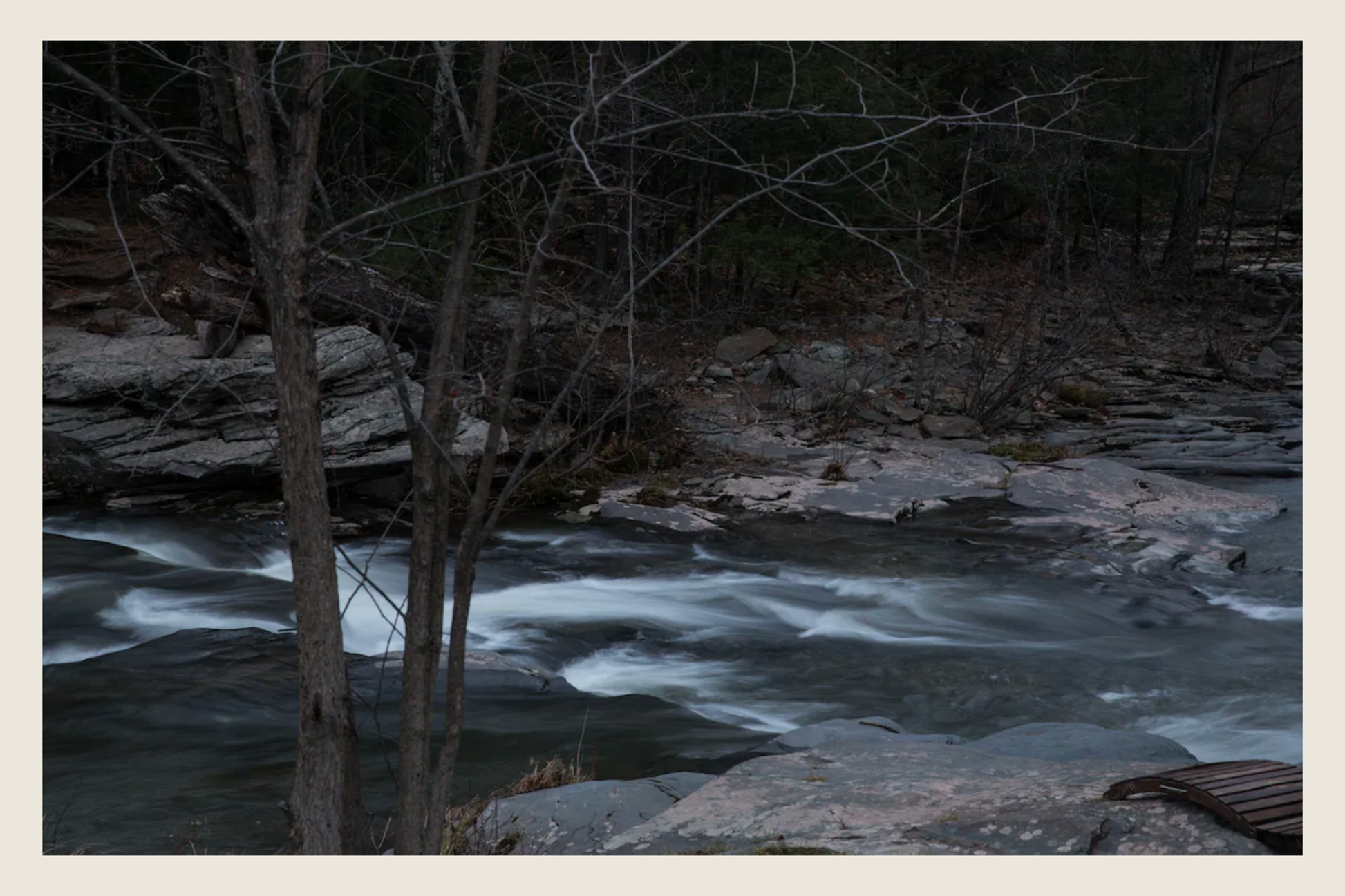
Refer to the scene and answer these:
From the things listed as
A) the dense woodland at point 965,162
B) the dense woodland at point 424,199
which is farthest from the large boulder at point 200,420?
the dense woodland at point 965,162

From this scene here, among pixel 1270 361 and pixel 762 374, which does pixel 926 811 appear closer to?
pixel 762 374

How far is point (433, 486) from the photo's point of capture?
118 inches

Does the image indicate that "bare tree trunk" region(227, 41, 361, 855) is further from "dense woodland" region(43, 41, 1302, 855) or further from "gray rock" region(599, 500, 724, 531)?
"gray rock" region(599, 500, 724, 531)

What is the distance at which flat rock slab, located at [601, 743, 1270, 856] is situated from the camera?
331 centimetres

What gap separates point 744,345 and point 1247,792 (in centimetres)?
1244

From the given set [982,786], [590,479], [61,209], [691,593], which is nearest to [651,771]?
[982,786]

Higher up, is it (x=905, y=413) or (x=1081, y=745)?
(x=905, y=413)

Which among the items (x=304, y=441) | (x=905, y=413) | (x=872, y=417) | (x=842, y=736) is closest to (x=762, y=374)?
(x=872, y=417)

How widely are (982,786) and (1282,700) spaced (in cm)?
316

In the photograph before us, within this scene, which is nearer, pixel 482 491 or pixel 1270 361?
pixel 482 491

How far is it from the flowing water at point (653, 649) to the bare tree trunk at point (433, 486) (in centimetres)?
118

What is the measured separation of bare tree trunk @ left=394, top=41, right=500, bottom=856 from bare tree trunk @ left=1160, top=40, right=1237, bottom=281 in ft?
45.4
